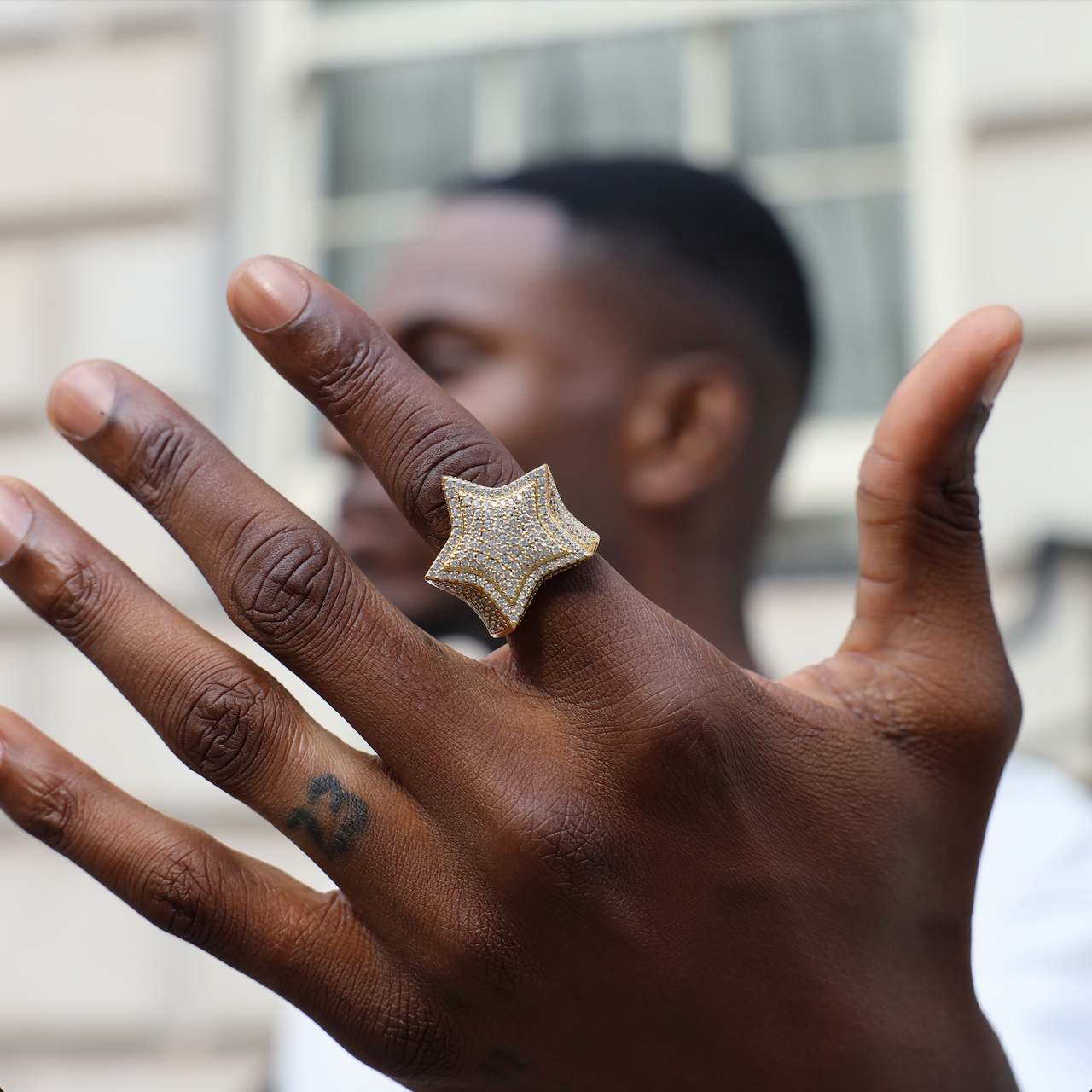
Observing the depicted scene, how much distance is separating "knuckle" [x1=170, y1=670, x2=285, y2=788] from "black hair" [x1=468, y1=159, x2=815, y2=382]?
1.93 m

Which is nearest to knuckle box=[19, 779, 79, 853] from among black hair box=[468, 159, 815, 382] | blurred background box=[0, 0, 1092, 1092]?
black hair box=[468, 159, 815, 382]

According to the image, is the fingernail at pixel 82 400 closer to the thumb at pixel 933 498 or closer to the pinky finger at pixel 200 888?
the pinky finger at pixel 200 888

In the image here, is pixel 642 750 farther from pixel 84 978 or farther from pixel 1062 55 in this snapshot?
pixel 84 978

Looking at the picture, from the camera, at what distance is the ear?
2.67 m

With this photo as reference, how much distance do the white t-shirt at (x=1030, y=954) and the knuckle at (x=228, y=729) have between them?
1.16 m

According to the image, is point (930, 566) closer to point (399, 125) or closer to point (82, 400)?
point (82, 400)

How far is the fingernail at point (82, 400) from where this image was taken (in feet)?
4.23

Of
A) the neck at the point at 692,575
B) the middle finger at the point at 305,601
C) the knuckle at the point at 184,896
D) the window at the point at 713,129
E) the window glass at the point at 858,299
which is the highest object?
the window at the point at 713,129

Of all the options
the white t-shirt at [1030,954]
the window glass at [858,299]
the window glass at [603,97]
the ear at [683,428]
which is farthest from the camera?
the window glass at [603,97]

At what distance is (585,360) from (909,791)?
1568 millimetres

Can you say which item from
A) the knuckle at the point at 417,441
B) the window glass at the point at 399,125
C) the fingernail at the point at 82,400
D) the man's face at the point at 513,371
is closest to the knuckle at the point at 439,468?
the knuckle at the point at 417,441

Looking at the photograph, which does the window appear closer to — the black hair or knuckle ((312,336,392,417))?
the black hair

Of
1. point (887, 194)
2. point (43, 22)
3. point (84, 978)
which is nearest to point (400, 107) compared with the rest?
point (43, 22)

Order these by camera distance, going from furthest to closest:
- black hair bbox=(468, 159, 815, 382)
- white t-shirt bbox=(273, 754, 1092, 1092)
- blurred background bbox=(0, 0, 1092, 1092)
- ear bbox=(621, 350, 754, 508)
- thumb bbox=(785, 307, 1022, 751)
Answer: blurred background bbox=(0, 0, 1092, 1092), black hair bbox=(468, 159, 815, 382), ear bbox=(621, 350, 754, 508), white t-shirt bbox=(273, 754, 1092, 1092), thumb bbox=(785, 307, 1022, 751)
